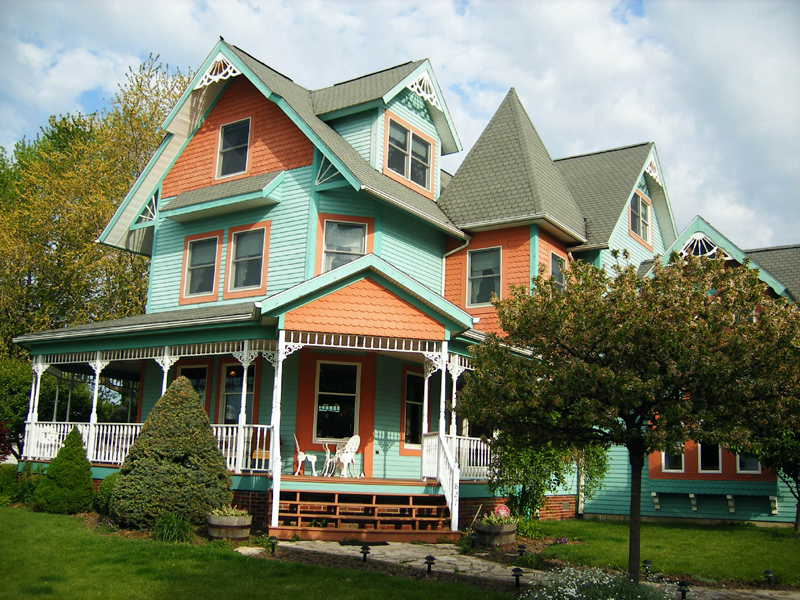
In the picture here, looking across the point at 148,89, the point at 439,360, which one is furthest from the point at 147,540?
the point at 148,89

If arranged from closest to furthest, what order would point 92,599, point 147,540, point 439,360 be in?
point 92,599 < point 147,540 < point 439,360

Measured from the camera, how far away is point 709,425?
8297 mm

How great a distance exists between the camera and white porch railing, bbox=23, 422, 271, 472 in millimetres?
13867

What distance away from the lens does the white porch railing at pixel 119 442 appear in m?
13.9

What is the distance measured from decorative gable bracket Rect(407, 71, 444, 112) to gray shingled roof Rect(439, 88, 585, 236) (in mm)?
1934

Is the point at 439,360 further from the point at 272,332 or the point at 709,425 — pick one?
the point at 709,425

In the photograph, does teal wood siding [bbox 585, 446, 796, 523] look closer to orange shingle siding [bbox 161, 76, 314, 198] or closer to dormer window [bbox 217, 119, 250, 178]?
orange shingle siding [bbox 161, 76, 314, 198]

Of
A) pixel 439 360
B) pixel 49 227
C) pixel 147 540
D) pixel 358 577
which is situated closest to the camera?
pixel 358 577

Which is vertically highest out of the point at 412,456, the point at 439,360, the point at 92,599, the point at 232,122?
the point at 232,122

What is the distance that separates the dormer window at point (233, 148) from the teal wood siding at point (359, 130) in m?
2.32

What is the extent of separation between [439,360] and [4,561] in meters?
7.52

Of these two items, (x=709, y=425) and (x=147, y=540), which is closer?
(x=709, y=425)

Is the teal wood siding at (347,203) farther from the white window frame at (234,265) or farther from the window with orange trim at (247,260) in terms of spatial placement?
the white window frame at (234,265)

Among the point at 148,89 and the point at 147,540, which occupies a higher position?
the point at 148,89
